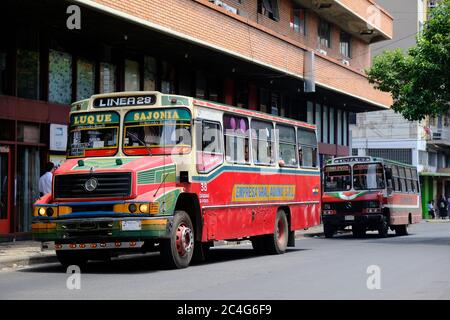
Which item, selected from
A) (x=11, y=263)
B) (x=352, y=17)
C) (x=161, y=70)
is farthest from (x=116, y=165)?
(x=352, y=17)

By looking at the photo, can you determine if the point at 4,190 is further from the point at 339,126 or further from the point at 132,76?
the point at 339,126

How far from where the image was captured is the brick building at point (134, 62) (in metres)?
20.7

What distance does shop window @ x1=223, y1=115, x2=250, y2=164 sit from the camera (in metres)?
16.4

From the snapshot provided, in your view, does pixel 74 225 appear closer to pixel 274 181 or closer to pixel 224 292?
pixel 224 292

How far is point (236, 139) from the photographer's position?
1688 centimetres

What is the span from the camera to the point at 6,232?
68.0ft

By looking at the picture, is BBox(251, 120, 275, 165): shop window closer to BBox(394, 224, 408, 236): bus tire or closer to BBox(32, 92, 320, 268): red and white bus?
BBox(32, 92, 320, 268): red and white bus

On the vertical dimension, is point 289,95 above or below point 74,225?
above

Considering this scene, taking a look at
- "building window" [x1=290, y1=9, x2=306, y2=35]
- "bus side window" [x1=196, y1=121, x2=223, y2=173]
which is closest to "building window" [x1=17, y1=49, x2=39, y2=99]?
"bus side window" [x1=196, y1=121, x2=223, y2=173]

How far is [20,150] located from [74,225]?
781cm

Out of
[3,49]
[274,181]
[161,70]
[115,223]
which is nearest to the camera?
[115,223]

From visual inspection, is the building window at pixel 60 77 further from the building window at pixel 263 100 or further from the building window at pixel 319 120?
the building window at pixel 319 120

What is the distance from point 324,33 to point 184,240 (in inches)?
1038
